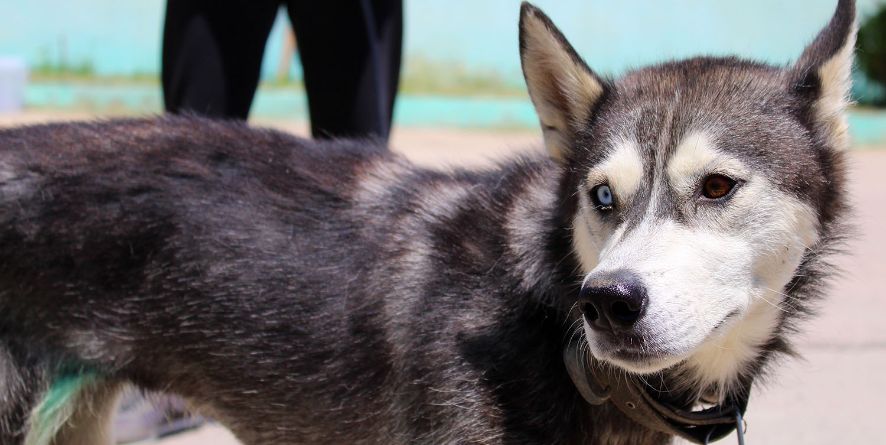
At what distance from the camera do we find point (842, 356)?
4.81m

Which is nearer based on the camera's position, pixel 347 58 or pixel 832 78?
pixel 832 78

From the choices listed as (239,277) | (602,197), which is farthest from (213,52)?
(602,197)

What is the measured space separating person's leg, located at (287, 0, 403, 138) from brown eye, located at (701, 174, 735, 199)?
1.49 meters

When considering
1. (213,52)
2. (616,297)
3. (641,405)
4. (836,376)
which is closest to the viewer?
(616,297)

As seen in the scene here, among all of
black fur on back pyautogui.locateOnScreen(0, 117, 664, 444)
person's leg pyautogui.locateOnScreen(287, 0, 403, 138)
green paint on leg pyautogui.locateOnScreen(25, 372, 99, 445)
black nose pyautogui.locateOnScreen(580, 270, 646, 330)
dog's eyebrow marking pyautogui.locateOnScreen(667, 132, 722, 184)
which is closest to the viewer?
black nose pyautogui.locateOnScreen(580, 270, 646, 330)

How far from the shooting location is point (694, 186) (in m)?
2.33

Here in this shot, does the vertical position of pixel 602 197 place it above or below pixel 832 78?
below

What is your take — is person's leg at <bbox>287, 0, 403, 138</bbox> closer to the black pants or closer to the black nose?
the black pants

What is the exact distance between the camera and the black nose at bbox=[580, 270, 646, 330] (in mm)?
2158

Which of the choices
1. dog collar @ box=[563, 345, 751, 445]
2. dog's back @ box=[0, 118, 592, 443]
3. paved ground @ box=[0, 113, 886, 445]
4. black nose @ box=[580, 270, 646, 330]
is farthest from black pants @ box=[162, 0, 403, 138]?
black nose @ box=[580, 270, 646, 330]

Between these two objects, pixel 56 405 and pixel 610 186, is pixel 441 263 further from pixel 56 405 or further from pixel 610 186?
pixel 56 405

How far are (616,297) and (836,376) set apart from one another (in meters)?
2.73

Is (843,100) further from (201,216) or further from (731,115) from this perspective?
(201,216)

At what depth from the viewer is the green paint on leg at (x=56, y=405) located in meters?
2.84
